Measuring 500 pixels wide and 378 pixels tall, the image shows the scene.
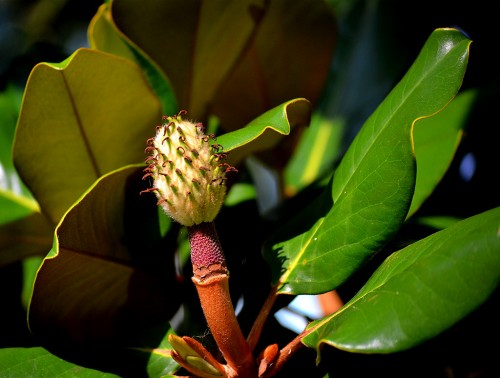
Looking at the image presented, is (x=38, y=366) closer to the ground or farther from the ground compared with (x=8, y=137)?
closer to the ground

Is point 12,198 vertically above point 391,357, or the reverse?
point 12,198

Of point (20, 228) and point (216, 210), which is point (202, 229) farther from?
point (20, 228)

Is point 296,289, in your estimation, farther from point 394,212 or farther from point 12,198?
point 12,198

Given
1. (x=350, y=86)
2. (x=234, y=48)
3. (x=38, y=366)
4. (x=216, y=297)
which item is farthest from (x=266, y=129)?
(x=350, y=86)

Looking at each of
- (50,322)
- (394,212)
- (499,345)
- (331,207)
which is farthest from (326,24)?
(50,322)

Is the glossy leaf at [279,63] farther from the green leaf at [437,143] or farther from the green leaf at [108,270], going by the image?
the green leaf at [108,270]

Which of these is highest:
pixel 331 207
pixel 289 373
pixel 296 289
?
pixel 331 207

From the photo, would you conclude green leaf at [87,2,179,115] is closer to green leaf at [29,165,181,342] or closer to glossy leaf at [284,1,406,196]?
green leaf at [29,165,181,342]
